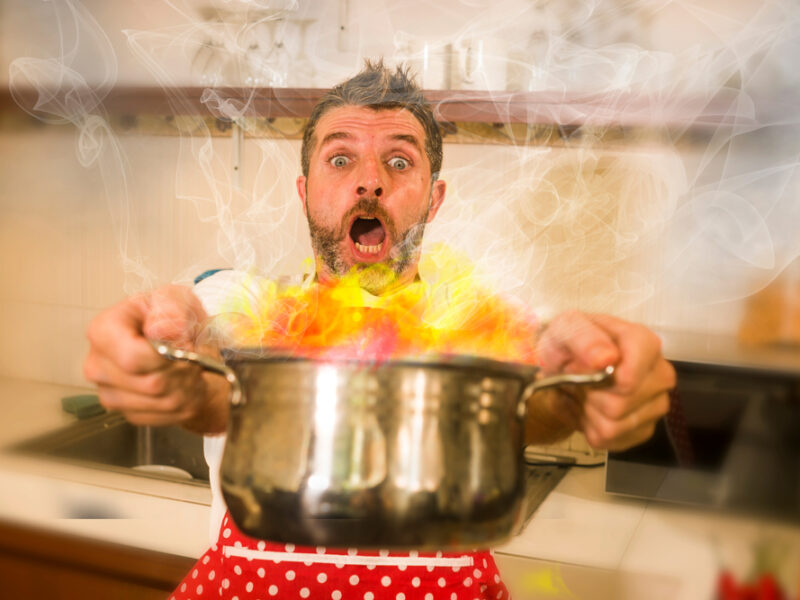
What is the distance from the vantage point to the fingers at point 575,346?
46 centimetres

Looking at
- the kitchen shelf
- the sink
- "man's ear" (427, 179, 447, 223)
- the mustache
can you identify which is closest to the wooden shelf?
the kitchen shelf

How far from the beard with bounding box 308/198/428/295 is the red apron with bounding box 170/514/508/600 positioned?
1.24 feet

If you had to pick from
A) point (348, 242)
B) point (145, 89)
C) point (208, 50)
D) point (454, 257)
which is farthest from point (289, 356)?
point (145, 89)

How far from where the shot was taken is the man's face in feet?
3.17

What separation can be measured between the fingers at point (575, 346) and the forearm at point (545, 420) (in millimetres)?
39

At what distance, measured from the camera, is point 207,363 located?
425 millimetres

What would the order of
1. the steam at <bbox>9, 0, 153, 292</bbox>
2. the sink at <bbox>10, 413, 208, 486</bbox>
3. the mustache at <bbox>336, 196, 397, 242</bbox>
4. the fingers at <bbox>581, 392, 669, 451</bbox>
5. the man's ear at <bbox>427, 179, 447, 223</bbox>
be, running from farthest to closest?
the steam at <bbox>9, 0, 153, 292</bbox> < the sink at <bbox>10, 413, 208, 486</bbox> < the man's ear at <bbox>427, 179, 447, 223</bbox> < the mustache at <bbox>336, 196, 397, 242</bbox> < the fingers at <bbox>581, 392, 669, 451</bbox>

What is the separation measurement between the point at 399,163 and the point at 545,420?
0.47 meters

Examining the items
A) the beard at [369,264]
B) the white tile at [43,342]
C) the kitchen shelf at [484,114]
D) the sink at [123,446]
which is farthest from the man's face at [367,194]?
the white tile at [43,342]

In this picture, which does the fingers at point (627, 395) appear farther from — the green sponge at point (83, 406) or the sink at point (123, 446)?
the green sponge at point (83, 406)

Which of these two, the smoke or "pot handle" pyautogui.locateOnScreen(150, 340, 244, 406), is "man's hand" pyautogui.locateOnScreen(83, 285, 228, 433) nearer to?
"pot handle" pyautogui.locateOnScreen(150, 340, 244, 406)

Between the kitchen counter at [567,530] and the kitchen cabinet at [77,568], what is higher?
the kitchen counter at [567,530]

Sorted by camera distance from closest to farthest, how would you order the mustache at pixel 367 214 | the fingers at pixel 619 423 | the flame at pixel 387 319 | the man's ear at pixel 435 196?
the fingers at pixel 619 423, the flame at pixel 387 319, the mustache at pixel 367 214, the man's ear at pixel 435 196

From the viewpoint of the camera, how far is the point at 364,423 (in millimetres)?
397
